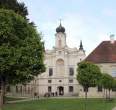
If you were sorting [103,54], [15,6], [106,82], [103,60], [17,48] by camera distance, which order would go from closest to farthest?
[17,48]
[15,6]
[106,82]
[103,60]
[103,54]

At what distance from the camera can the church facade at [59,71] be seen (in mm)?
103500

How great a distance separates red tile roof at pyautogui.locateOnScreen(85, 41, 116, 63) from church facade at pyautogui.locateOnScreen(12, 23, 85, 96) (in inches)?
687

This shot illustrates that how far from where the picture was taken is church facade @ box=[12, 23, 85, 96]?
10350 centimetres

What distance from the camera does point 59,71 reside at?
344 feet

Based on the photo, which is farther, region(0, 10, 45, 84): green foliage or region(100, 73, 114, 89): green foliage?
region(100, 73, 114, 89): green foliage

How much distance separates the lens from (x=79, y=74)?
5009 cm

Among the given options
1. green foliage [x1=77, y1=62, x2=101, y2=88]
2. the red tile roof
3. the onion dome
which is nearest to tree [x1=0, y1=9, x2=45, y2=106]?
green foliage [x1=77, y1=62, x2=101, y2=88]

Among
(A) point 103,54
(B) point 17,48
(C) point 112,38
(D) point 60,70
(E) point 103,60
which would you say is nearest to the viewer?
(B) point 17,48

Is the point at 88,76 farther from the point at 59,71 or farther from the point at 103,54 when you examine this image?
the point at 59,71

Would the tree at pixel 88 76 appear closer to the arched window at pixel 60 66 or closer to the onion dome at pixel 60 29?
the arched window at pixel 60 66

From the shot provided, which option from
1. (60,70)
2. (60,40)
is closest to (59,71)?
(60,70)

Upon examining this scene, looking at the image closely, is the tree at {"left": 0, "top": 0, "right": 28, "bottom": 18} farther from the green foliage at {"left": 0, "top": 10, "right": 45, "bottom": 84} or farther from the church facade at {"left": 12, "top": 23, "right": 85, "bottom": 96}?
the church facade at {"left": 12, "top": 23, "right": 85, "bottom": 96}

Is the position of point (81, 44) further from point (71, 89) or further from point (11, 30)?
point (11, 30)

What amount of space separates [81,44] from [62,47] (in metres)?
6.56
